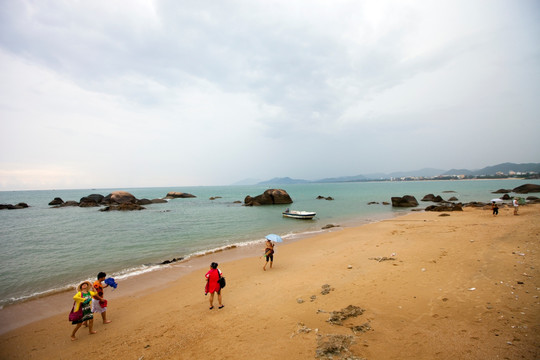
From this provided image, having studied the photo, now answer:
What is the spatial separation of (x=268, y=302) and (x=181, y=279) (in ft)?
20.3

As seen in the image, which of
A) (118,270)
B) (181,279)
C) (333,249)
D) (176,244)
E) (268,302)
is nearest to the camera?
(268,302)

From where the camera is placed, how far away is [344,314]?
598cm

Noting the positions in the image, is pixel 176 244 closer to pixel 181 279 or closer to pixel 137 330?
pixel 181 279

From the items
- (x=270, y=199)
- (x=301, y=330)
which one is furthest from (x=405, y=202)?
(x=301, y=330)

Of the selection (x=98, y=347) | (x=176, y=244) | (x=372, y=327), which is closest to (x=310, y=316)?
(x=372, y=327)

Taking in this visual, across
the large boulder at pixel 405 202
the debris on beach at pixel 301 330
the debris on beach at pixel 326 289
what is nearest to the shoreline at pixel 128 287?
the debris on beach at pixel 326 289

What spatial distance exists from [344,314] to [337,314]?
0.18 meters

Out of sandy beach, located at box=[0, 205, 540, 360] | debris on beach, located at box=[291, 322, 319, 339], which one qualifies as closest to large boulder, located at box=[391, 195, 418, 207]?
sandy beach, located at box=[0, 205, 540, 360]

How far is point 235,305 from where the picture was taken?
25.1 feet

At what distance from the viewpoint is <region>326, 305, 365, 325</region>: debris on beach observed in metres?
5.73

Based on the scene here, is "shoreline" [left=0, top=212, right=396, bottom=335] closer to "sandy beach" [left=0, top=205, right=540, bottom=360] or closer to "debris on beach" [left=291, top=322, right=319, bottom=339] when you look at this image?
"sandy beach" [left=0, top=205, right=540, bottom=360]

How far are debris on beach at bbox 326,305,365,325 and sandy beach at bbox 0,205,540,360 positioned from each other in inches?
2.0

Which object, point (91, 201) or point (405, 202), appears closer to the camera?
point (405, 202)

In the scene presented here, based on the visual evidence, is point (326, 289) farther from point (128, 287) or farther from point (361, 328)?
point (128, 287)
